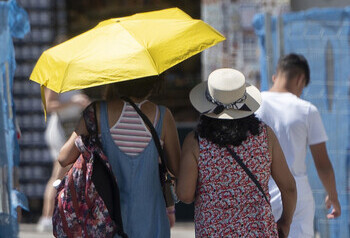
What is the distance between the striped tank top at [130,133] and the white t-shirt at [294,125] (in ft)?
3.71

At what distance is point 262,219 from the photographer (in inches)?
143

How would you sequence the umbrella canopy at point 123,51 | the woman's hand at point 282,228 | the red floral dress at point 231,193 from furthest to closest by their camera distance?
the woman's hand at point 282,228
the red floral dress at point 231,193
the umbrella canopy at point 123,51

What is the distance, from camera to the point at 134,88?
12.3 ft

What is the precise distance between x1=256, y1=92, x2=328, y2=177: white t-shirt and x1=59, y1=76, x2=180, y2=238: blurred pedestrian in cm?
108

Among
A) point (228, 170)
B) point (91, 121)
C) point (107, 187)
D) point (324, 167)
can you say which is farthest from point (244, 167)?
point (324, 167)

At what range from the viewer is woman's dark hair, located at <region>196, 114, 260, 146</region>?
3.64 metres

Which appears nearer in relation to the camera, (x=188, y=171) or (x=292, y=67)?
(x=188, y=171)

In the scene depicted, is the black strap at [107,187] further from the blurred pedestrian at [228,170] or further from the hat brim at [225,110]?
the hat brim at [225,110]

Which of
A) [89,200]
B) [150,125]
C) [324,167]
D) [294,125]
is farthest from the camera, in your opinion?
[324,167]

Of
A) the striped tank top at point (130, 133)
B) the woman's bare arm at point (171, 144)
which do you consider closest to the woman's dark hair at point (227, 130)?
the woman's bare arm at point (171, 144)

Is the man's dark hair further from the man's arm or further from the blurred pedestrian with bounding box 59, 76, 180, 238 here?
the blurred pedestrian with bounding box 59, 76, 180, 238

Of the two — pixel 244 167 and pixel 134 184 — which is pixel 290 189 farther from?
pixel 134 184

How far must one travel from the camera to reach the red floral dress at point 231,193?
11.9 feet

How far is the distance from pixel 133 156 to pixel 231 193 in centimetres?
52
